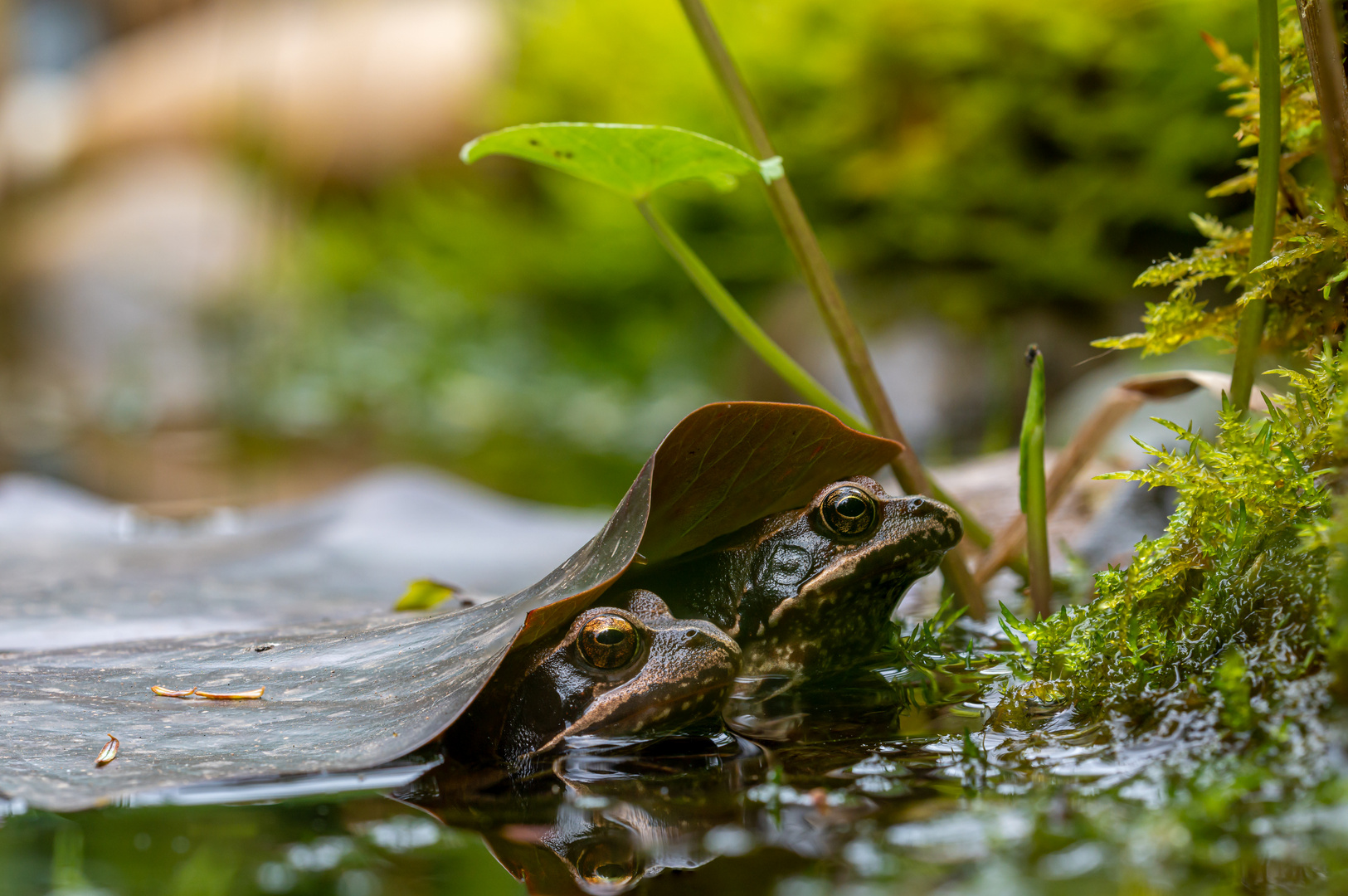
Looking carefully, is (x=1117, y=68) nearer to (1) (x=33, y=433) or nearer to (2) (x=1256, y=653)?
(2) (x=1256, y=653)

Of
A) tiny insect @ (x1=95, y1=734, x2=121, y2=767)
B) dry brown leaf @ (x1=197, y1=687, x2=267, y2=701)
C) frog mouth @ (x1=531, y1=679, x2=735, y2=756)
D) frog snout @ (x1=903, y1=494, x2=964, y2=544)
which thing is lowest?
frog mouth @ (x1=531, y1=679, x2=735, y2=756)

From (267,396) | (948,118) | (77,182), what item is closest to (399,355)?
(267,396)

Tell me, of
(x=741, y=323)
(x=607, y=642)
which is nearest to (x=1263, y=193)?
(x=741, y=323)

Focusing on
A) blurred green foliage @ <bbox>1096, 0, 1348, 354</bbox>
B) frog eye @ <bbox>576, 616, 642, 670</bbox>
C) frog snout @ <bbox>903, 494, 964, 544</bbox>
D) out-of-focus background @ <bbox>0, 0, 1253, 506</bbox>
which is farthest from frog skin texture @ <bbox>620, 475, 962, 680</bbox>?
out-of-focus background @ <bbox>0, 0, 1253, 506</bbox>

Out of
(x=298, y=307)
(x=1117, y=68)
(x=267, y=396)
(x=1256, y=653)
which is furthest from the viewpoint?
(x=298, y=307)

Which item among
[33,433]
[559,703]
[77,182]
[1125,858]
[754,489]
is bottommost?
[1125,858]

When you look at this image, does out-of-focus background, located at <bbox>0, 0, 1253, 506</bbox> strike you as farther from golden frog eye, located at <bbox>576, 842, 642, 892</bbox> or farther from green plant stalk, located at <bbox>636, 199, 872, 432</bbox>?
golden frog eye, located at <bbox>576, 842, 642, 892</bbox>

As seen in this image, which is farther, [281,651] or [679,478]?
[281,651]
